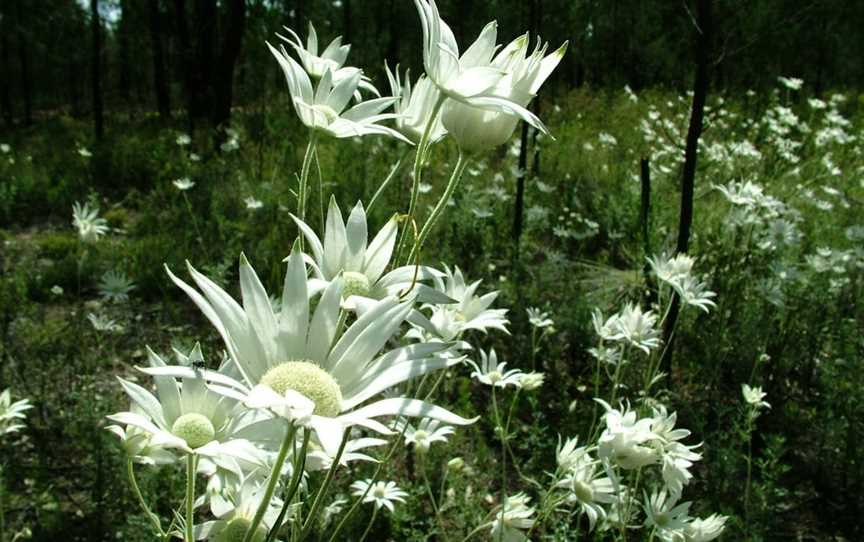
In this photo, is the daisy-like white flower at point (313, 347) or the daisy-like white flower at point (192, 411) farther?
the daisy-like white flower at point (192, 411)

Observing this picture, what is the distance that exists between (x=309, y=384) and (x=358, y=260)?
10.9 inches

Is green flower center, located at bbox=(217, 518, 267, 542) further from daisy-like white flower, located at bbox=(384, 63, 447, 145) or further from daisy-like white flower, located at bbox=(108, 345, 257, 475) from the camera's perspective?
daisy-like white flower, located at bbox=(384, 63, 447, 145)

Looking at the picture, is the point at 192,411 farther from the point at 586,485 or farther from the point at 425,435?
the point at 425,435

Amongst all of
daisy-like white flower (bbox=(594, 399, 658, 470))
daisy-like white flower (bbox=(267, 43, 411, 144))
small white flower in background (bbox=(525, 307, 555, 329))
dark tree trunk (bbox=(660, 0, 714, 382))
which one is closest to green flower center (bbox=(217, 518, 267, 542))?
daisy-like white flower (bbox=(267, 43, 411, 144))

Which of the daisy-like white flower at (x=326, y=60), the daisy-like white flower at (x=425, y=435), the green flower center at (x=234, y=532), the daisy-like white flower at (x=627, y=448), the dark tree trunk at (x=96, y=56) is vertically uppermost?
the dark tree trunk at (x=96, y=56)

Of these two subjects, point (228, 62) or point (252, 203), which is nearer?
point (252, 203)

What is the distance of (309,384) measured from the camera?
73 cm

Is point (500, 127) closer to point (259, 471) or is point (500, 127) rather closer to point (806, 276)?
point (259, 471)

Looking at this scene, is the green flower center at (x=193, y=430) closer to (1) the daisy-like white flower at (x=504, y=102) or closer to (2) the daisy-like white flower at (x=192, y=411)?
(2) the daisy-like white flower at (x=192, y=411)

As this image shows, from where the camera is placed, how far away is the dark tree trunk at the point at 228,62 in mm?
8633

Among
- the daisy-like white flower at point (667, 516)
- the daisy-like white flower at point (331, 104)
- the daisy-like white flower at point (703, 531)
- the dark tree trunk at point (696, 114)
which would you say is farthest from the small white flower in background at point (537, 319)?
the daisy-like white flower at point (331, 104)

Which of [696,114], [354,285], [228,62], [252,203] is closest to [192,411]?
[354,285]

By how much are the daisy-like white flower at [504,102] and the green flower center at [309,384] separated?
390 mm

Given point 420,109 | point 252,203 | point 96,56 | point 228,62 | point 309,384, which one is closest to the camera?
point 309,384
